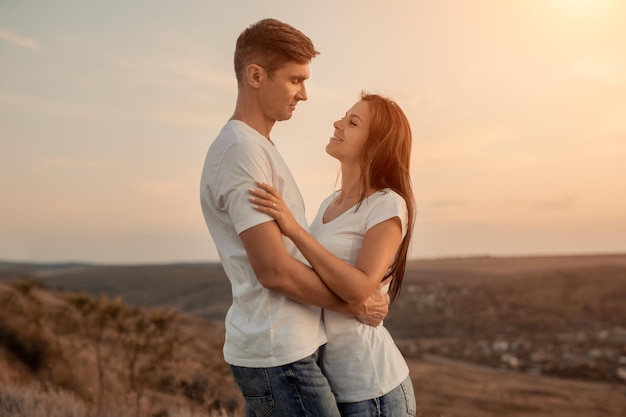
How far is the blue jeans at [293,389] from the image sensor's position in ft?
7.38

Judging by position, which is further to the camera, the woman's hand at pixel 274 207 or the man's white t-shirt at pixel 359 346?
the man's white t-shirt at pixel 359 346

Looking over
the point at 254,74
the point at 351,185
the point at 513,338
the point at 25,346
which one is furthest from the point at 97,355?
the point at 513,338

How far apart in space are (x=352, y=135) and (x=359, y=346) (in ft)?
2.70

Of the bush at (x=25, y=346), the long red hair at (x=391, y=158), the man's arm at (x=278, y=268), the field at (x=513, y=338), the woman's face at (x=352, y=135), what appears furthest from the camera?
the field at (x=513, y=338)

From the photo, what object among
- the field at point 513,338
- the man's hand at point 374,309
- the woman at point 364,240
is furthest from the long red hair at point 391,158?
the field at point 513,338

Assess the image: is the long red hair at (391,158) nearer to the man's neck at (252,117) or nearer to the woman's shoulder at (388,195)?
the woman's shoulder at (388,195)

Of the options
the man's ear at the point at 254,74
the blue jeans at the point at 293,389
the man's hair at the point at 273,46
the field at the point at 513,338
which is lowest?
the field at the point at 513,338

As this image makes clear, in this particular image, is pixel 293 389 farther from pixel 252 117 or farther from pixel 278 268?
pixel 252 117

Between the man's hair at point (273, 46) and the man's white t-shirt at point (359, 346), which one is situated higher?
the man's hair at point (273, 46)

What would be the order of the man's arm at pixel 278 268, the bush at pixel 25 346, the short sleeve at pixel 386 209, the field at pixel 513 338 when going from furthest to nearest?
the field at pixel 513 338
the bush at pixel 25 346
the short sleeve at pixel 386 209
the man's arm at pixel 278 268

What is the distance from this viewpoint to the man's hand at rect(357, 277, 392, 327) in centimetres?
242

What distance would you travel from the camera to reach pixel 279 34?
93.3 inches

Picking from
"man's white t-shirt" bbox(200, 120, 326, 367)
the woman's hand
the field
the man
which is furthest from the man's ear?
the field

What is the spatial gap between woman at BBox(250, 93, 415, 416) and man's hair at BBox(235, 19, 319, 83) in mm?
436
